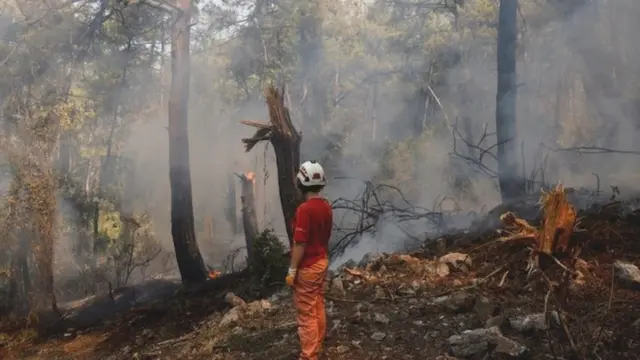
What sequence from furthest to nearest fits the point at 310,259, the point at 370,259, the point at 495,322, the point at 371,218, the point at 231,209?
1. the point at 231,209
2. the point at 371,218
3. the point at 370,259
4. the point at 495,322
5. the point at 310,259

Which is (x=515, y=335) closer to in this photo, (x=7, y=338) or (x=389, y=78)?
(x=7, y=338)

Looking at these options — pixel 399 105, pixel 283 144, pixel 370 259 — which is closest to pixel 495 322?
pixel 370 259

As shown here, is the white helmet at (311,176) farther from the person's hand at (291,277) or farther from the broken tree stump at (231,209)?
the broken tree stump at (231,209)

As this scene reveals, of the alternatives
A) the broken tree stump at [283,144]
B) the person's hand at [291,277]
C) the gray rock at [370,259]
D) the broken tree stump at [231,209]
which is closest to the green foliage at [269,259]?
the broken tree stump at [283,144]

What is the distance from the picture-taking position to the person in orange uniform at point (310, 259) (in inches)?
156

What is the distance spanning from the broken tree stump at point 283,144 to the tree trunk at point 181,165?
420 cm

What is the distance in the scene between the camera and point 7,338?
26.5ft

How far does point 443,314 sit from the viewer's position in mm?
4961

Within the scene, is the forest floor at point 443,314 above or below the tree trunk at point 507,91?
below

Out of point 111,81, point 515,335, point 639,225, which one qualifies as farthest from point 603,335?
point 111,81

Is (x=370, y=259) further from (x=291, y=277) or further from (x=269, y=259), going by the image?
(x=291, y=277)

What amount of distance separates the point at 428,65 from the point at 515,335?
18.0m

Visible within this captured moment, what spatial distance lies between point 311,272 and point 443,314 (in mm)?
1582

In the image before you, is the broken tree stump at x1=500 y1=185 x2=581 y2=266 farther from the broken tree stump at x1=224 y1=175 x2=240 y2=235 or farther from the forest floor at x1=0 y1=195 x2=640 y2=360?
the broken tree stump at x1=224 y1=175 x2=240 y2=235
